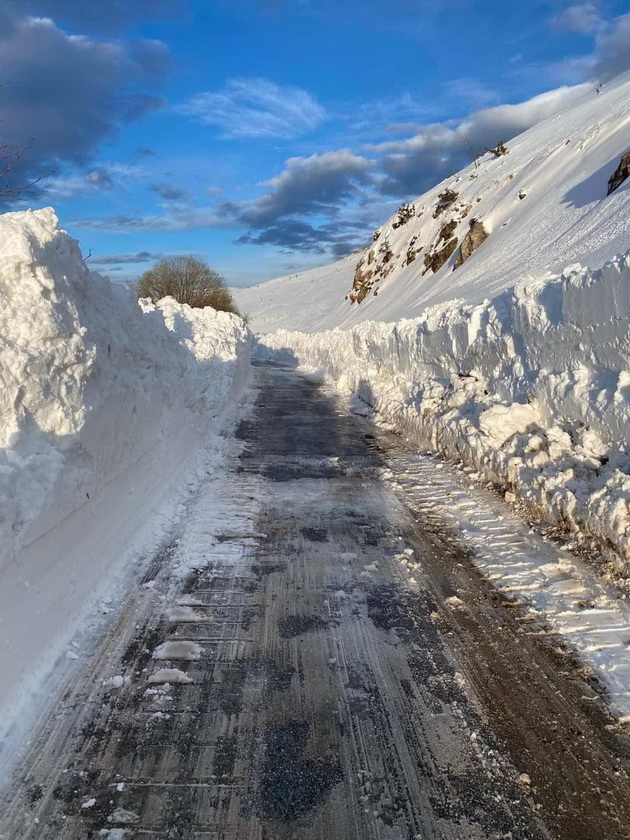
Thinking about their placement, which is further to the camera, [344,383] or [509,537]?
[344,383]

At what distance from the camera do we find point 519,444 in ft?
23.7

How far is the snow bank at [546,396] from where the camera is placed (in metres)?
5.68

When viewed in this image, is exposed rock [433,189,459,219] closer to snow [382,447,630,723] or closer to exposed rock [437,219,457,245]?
exposed rock [437,219,457,245]

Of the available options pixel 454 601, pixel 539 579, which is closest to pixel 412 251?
pixel 539 579

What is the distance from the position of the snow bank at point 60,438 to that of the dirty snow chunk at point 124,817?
1062mm

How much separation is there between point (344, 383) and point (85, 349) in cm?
1439

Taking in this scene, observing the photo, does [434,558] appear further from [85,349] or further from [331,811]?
[85,349]

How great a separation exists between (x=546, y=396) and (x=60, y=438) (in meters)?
5.66

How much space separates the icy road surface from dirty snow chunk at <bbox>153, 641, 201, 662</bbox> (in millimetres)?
12

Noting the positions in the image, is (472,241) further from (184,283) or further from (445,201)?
(184,283)

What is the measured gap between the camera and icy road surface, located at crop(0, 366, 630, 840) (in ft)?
8.73

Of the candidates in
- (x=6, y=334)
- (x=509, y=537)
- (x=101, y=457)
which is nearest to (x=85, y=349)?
(x=6, y=334)

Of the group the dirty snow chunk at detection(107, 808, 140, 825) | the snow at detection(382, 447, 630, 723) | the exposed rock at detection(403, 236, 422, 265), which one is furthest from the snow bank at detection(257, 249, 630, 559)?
the exposed rock at detection(403, 236, 422, 265)

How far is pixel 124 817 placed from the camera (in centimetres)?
264
